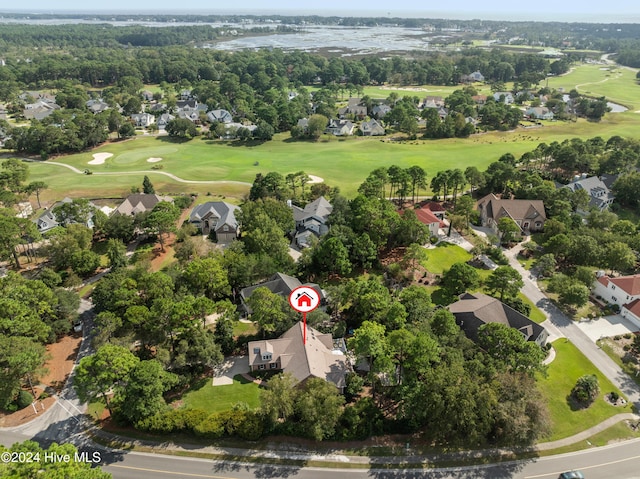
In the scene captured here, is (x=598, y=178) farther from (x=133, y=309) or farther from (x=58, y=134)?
(x=58, y=134)

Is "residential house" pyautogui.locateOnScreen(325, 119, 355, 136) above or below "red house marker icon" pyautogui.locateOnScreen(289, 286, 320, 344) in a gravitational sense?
below

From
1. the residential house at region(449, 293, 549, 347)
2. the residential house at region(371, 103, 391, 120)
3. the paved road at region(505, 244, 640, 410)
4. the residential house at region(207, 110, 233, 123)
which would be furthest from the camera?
the residential house at region(371, 103, 391, 120)

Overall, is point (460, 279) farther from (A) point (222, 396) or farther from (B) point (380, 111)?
(B) point (380, 111)

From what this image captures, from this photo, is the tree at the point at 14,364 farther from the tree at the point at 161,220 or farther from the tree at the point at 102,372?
the tree at the point at 161,220

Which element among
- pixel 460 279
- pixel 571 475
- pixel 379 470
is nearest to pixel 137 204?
pixel 460 279

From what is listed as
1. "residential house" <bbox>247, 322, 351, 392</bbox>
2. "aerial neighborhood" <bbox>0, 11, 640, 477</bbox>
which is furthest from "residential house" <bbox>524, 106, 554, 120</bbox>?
"residential house" <bbox>247, 322, 351, 392</bbox>

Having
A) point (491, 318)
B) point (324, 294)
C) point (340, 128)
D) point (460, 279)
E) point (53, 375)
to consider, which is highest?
point (491, 318)

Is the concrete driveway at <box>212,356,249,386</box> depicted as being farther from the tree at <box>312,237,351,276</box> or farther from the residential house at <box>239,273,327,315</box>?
the tree at <box>312,237,351,276</box>
